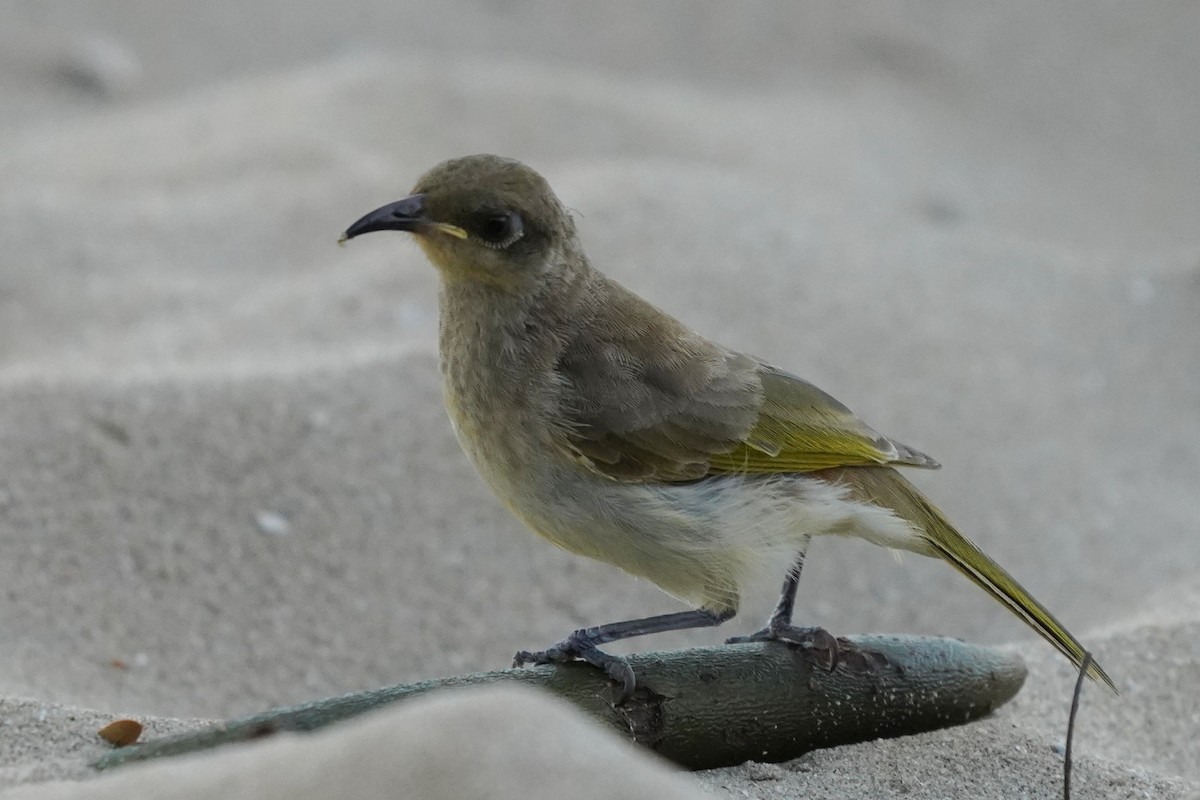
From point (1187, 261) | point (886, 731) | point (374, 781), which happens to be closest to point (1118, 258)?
point (1187, 261)

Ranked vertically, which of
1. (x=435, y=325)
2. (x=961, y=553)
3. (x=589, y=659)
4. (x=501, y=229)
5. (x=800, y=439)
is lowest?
(x=435, y=325)

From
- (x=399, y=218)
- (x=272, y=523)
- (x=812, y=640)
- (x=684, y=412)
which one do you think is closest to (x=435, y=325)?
(x=272, y=523)

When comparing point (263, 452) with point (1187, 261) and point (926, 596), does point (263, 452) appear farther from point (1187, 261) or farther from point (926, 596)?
point (1187, 261)

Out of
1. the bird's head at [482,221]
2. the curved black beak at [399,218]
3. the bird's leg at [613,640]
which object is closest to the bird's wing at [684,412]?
the bird's head at [482,221]

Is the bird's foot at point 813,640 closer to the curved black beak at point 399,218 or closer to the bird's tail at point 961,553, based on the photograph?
the bird's tail at point 961,553

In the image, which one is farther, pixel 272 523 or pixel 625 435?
pixel 272 523

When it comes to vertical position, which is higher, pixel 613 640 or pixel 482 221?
pixel 482 221

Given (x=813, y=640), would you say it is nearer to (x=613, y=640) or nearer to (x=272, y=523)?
(x=613, y=640)
